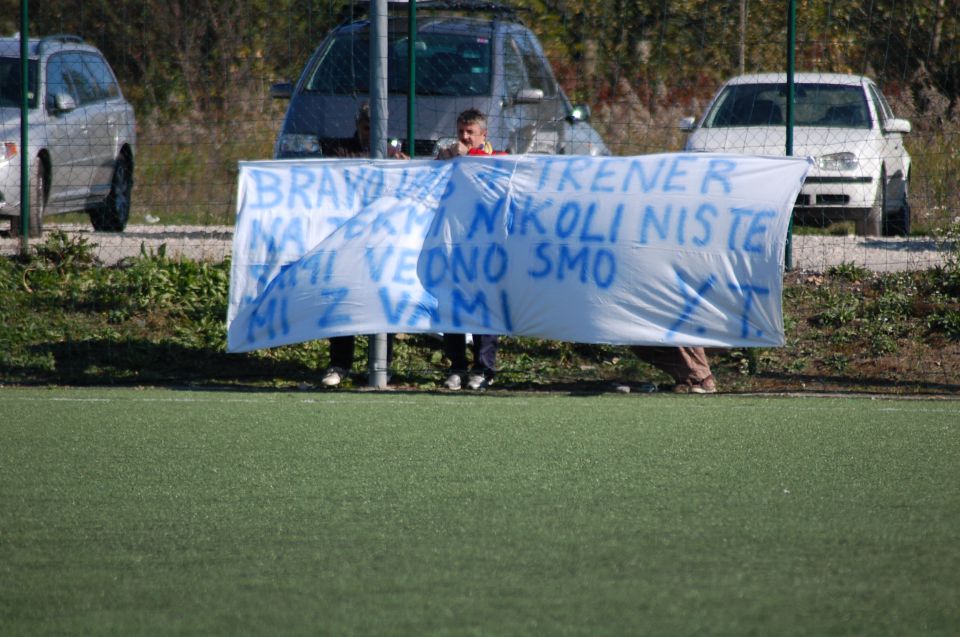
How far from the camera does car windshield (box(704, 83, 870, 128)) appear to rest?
36.6 feet

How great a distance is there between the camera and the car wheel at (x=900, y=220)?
1170cm

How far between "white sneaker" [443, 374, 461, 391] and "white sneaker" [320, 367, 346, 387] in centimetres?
70

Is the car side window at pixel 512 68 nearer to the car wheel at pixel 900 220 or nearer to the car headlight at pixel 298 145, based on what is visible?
the car headlight at pixel 298 145

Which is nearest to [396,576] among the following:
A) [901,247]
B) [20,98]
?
[901,247]

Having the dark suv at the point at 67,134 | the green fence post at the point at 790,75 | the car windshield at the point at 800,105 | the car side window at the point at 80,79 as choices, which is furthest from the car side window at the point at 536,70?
the car side window at the point at 80,79

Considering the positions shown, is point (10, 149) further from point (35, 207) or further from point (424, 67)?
point (424, 67)

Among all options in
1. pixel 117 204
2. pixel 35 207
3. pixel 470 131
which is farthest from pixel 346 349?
pixel 117 204

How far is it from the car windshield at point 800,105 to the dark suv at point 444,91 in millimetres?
1418

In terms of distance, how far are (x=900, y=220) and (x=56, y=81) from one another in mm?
7722

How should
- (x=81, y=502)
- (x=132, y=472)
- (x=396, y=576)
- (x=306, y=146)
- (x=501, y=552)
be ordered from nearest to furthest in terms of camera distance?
(x=396, y=576), (x=501, y=552), (x=81, y=502), (x=132, y=472), (x=306, y=146)

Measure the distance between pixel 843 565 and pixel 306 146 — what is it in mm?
7789

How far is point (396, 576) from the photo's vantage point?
12.2ft

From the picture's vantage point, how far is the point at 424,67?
10.8 m

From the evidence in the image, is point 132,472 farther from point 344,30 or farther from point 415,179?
point 344,30
